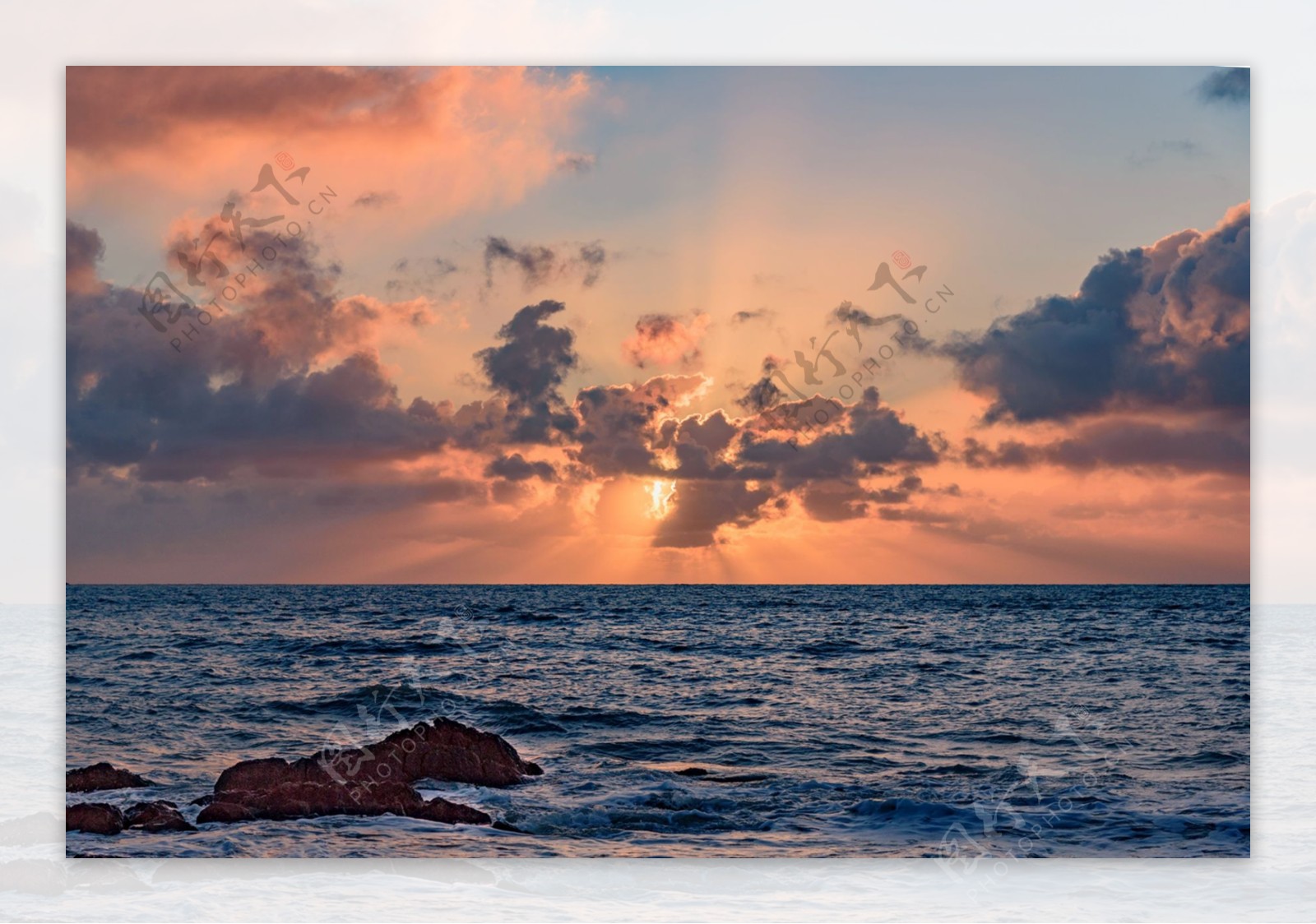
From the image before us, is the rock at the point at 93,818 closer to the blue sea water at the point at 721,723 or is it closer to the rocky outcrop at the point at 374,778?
the blue sea water at the point at 721,723

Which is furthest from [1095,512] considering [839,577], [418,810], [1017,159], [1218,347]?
[418,810]

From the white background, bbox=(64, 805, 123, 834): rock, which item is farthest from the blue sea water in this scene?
the white background

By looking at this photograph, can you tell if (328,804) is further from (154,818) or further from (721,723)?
(721,723)

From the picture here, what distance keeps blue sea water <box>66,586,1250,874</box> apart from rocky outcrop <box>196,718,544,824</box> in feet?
0.39

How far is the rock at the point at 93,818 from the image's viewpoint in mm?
7949

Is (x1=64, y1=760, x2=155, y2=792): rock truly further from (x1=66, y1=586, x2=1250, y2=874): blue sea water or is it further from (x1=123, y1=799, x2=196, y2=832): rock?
(x1=123, y1=799, x2=196, y2=832): rock

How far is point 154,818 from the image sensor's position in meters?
8.09

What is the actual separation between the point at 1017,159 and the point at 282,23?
5946 millimetres

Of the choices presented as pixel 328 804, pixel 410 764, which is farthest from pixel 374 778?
pixel 328 804

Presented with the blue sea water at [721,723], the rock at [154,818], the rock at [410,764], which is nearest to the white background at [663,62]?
the blue sea water at [721,723]

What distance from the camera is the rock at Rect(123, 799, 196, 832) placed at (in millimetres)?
8031

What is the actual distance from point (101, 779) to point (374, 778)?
2.06 metres

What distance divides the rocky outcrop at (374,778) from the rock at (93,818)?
60cm

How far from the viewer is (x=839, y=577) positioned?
9.12 metres
